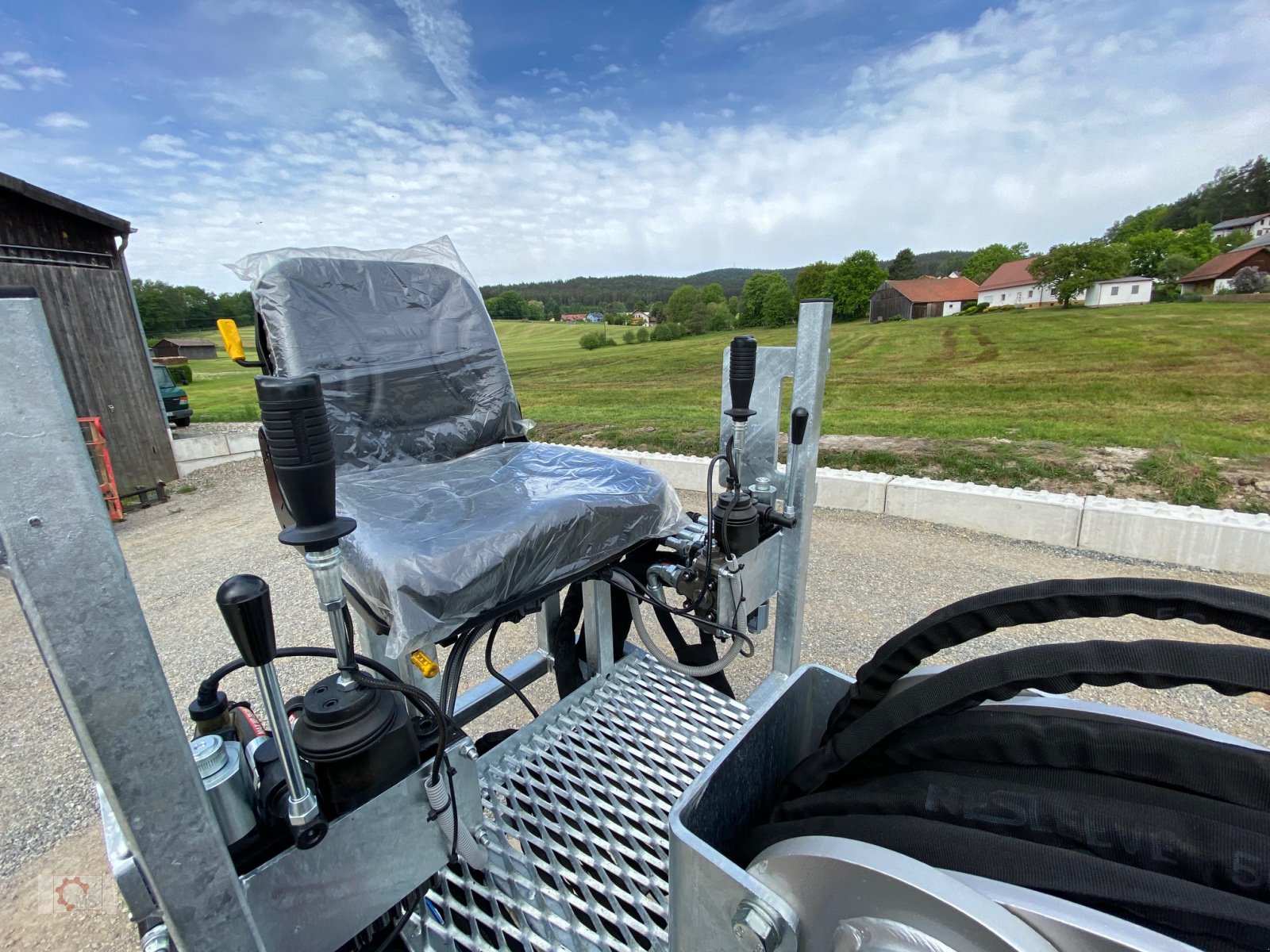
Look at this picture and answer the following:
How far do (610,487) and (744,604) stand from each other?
1.94ft

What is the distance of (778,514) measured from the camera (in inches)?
77.9

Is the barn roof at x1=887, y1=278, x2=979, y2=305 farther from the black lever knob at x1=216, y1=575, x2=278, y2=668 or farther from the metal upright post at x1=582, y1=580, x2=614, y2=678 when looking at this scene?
the black lever knob at x1=216, y1=575, x2=278, y2=668

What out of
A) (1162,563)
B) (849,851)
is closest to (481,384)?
(849,851)

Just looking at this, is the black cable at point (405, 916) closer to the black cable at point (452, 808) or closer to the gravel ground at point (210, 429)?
the black cable at point (452, 808)

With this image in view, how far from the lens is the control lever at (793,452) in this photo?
6.23 feet

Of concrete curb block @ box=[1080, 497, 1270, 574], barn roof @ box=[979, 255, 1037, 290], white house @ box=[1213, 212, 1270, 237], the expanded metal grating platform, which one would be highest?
white house @ box=[1213, 212, 1270, 237]

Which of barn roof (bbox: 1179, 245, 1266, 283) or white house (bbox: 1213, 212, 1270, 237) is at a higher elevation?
white house (bbox: 1213, 212, 1270, 237)

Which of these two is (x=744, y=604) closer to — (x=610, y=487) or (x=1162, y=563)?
(x=610, y=487)

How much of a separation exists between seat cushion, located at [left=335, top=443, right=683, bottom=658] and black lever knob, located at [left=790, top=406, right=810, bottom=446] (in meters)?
0.45

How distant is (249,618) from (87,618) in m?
0.18

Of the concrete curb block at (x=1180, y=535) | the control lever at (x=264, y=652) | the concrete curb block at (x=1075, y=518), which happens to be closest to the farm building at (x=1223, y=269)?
the concrete curb block at (x=1180, y=535)

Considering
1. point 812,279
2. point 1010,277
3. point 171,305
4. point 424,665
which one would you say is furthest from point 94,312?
point 1010,277

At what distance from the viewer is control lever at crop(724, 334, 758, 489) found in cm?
187

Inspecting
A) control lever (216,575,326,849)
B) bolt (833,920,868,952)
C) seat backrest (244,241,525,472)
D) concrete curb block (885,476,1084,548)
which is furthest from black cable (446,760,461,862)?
concrete curb block (885,476,1084,548)
